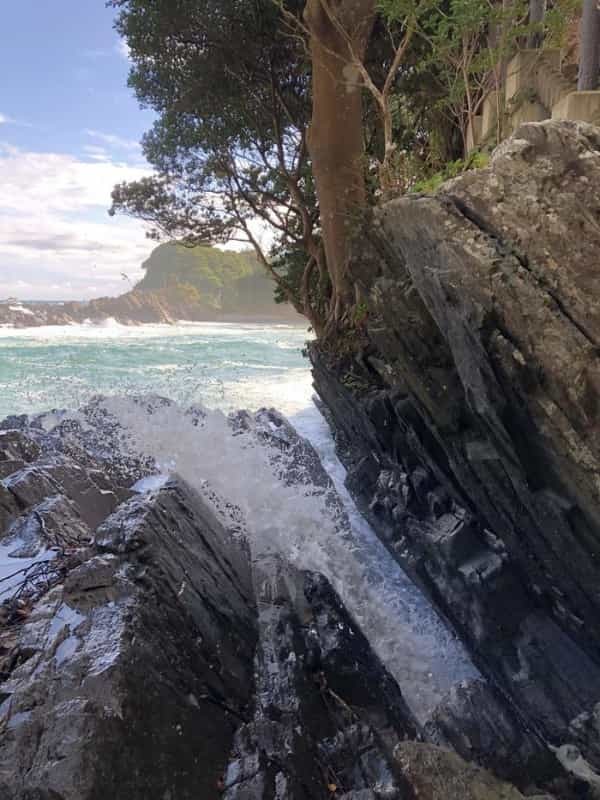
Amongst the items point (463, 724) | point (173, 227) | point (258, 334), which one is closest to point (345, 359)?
point (463, 724)

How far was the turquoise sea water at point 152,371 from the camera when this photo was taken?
51.1ft

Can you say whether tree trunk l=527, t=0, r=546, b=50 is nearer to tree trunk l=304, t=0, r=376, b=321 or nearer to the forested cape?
the forested cape

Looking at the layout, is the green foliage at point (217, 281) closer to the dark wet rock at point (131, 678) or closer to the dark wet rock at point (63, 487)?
the dark wet rock at point (63, 487)

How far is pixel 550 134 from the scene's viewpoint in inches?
123

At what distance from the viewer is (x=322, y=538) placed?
19.9 ft

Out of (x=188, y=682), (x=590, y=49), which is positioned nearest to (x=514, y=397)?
(x=188, y=682)

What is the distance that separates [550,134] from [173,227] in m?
9.59

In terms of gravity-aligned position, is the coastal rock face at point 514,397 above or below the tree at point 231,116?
below

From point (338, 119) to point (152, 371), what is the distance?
1529cm

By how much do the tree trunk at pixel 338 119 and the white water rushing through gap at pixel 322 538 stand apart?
3.11 meters

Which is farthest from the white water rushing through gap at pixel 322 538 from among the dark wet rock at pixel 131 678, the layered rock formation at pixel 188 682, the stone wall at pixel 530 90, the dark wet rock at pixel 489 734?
the stone wall at pixel 530 90

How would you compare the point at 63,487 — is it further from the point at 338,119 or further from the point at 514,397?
the point at 338,119

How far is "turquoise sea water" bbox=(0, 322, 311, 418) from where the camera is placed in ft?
51.1

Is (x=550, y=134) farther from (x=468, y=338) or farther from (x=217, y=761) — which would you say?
(x=217, y=761)
